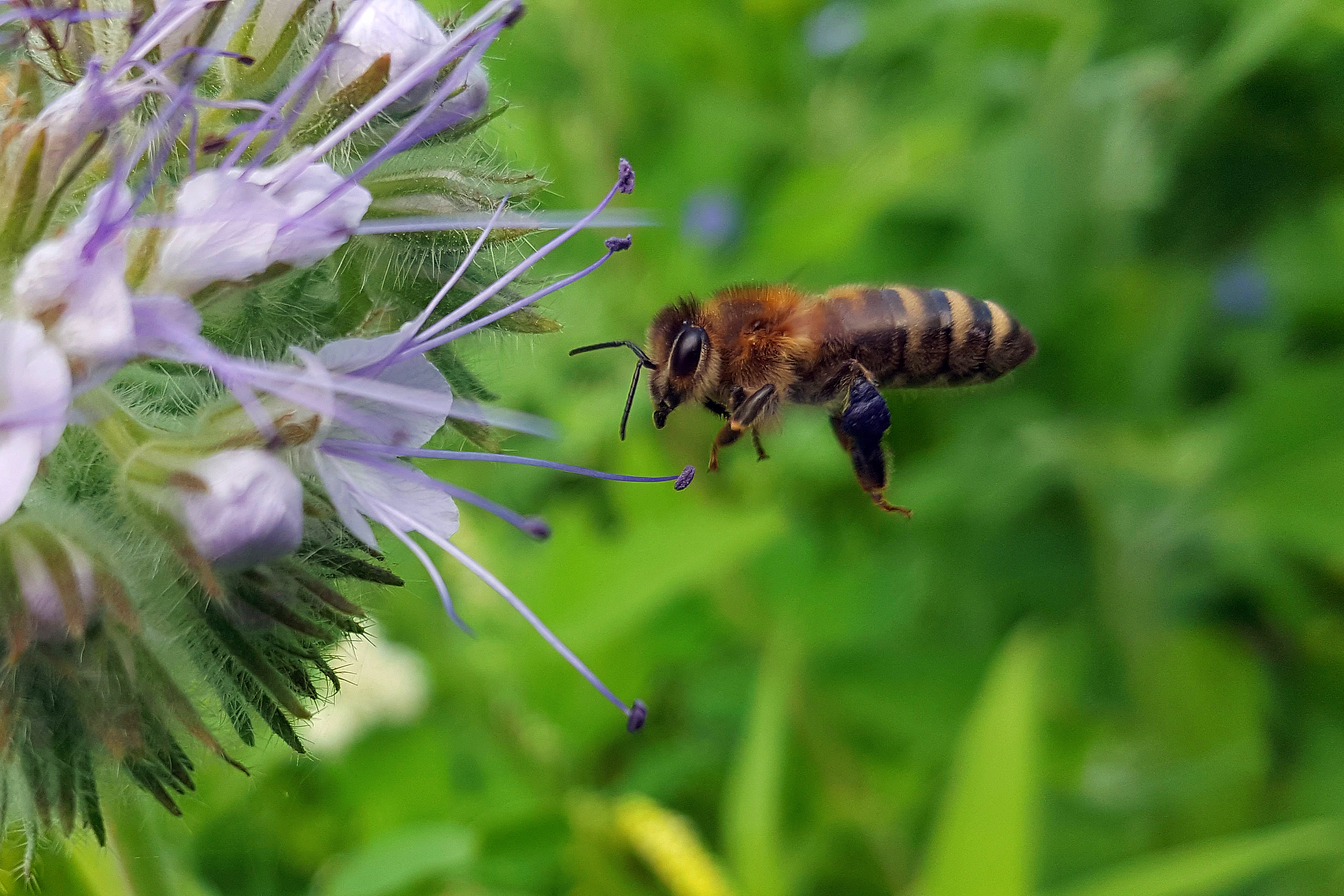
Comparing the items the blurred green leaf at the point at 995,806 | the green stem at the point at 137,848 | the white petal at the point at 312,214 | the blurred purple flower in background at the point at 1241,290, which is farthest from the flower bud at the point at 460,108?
the blurred purple flower in background at the point at 1241,290

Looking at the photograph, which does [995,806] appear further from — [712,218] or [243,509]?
[712,218]

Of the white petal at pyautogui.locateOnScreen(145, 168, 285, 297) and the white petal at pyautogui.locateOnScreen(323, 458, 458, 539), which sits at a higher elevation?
the white petal at pyautogui.locateOnScreen(145, 168, 285, 297)

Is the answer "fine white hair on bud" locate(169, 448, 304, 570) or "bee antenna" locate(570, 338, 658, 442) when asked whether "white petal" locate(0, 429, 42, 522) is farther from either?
"bee antenna" locate(570, 338, 658, 442)

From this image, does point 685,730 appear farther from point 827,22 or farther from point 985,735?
point 827,22

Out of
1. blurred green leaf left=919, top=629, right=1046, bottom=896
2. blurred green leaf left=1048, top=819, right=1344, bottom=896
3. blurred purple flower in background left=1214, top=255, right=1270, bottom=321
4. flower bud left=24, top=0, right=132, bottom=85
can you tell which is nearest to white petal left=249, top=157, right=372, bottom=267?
flower bud left=24, top=0, right=132, bottom=85

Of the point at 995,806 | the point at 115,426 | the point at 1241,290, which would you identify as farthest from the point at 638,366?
the point at 1241,290

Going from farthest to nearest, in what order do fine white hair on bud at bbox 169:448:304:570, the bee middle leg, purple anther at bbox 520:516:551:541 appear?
the bee middle leg
purple anther at bbox 520:516:551:541
fine white hair on bud at bbox 169:448:304:570

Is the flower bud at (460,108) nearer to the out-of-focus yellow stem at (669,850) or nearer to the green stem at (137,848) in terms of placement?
the green stem at (137,848)

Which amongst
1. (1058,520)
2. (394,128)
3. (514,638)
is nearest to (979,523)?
(1058,520)

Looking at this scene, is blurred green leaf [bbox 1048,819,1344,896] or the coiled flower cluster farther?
blurred green leaf [bbox 1048,819,1344,896]
